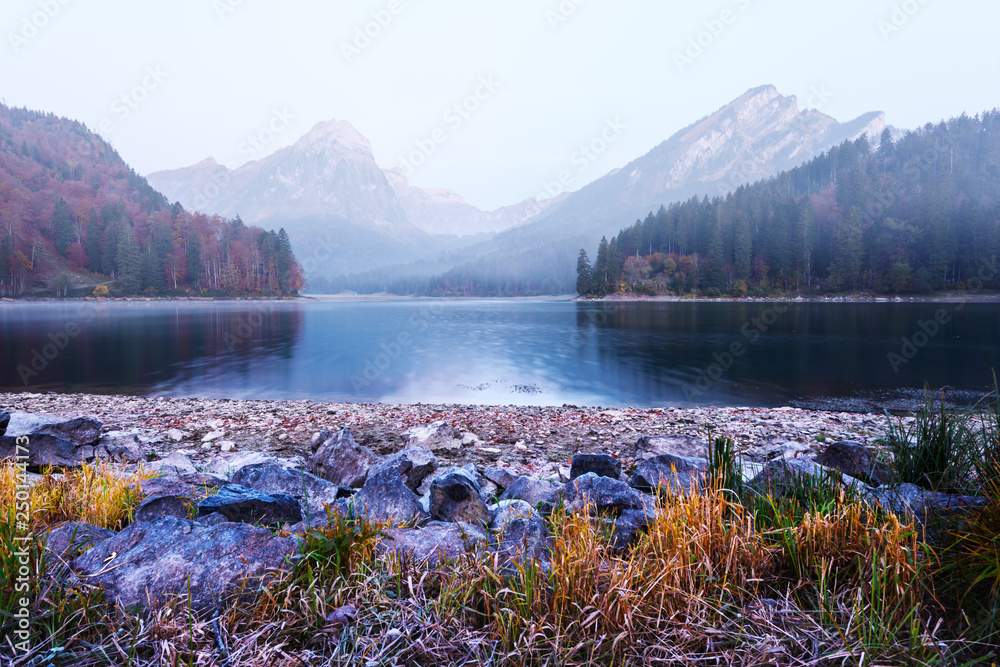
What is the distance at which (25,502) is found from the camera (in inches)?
126

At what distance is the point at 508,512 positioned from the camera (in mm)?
3744

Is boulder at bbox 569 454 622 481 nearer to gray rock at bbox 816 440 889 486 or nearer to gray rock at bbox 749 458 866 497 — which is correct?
gray rock at bbox 749 458 866 497

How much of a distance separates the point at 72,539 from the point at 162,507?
0.93 metres

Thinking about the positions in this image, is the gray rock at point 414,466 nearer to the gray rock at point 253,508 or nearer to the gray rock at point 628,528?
the gray rock at point 253,508

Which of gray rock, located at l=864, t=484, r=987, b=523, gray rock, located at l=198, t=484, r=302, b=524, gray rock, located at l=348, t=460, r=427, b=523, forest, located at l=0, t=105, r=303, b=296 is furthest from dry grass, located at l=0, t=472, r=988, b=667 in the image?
forest, located at l=0, t=105, r=303, b=296

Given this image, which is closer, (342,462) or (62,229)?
(342,462)

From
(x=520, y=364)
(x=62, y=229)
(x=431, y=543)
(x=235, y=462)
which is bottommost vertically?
(x=520, y=364)

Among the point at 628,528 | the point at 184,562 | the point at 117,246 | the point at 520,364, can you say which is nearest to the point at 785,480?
the point at 628,528

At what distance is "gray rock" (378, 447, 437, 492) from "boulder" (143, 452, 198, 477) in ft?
7.79

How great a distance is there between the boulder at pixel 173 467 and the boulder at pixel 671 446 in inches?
244

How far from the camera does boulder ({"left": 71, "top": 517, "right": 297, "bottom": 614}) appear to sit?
2352mm

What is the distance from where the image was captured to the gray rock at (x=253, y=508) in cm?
354

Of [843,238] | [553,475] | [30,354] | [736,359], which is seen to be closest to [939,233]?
[843,238]

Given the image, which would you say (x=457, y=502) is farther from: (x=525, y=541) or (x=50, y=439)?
(x=50, y=439)
